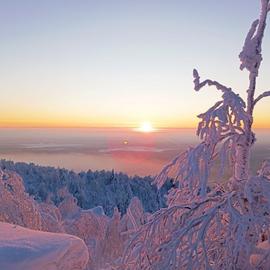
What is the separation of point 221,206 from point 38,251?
1.85m

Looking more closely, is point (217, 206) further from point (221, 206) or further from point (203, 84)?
point (203, 84)

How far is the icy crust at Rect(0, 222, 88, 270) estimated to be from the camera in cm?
410

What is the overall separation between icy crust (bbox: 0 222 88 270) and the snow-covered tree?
68 centimetres

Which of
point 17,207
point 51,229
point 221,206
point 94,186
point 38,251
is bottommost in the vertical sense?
point 94,186

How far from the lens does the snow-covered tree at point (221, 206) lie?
3648 millimetres

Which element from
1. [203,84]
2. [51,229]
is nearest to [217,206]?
[203,84]

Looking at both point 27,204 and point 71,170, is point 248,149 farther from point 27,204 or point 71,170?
point 71,170

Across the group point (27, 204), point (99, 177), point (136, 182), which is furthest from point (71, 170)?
point (27, 204)

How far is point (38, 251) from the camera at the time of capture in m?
4.27

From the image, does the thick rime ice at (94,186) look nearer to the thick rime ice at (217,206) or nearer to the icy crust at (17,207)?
the icy crust at (17,207)

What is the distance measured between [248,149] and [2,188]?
741cm

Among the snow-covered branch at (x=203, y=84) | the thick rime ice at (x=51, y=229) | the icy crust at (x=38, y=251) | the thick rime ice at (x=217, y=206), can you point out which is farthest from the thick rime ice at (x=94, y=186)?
the snow-covered branch at (x=203, y=84)

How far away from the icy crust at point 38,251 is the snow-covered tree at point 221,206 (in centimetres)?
68

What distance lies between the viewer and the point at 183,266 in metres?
3.73
